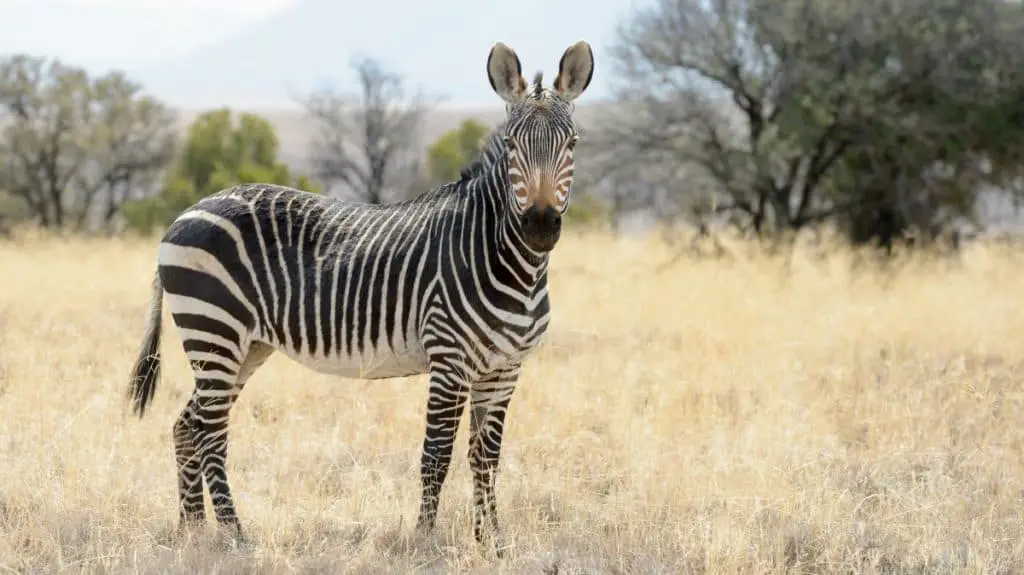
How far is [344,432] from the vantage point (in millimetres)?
7168

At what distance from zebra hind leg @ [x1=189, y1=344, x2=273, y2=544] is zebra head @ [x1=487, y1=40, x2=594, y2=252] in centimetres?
171

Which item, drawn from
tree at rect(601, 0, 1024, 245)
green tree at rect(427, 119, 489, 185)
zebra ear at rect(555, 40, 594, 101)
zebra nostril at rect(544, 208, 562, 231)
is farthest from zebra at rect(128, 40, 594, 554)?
green tree at rect(427, 119, 489, 185)

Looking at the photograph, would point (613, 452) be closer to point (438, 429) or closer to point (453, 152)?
point (438, 429)

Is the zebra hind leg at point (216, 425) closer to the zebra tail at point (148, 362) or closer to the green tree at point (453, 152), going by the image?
the zebra tail at point (148, 362)

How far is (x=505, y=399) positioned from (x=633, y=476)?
1.23m

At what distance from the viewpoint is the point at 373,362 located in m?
5.27

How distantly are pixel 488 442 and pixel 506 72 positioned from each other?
5.97 ft

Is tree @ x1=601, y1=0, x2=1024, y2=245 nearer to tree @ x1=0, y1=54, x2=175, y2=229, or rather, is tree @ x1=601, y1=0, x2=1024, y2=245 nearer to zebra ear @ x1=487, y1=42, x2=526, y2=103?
zebra ear @ x1=487, y1=42, x2=526, y2=103

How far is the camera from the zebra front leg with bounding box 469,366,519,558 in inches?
210

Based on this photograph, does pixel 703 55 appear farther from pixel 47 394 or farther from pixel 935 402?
pixel 47 394

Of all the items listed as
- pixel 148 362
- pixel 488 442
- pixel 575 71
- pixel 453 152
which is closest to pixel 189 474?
pixel 148 362

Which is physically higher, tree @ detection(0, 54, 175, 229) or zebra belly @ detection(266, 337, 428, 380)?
tree @ detection(0, 54, 175, 229)

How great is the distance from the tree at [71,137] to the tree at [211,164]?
63.8 inches

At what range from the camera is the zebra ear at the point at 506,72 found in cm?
498
